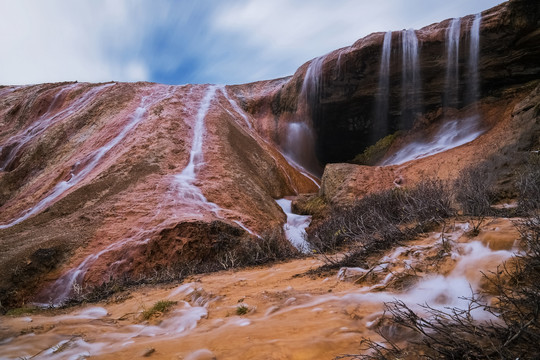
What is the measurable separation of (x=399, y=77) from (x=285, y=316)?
46.6 ft

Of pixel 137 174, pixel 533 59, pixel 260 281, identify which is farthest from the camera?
pixel 533 59

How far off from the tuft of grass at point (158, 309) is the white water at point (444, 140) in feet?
37.7

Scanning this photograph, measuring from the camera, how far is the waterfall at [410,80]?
1420cm

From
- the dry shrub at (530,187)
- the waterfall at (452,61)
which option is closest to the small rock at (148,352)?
the dry shrub at (530,187)

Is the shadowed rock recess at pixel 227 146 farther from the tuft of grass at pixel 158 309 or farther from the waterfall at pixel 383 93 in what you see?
the tuft of grass at pixel 158 309

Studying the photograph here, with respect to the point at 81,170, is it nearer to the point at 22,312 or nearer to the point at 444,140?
the point at 22,312

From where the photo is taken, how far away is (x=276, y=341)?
2.40m

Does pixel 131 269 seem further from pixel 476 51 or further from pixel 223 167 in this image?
pixel 476 51

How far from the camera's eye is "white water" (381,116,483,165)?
1270 centimetres

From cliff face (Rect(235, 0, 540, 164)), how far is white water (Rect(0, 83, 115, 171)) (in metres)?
10.5

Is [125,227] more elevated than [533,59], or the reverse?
[533,59]

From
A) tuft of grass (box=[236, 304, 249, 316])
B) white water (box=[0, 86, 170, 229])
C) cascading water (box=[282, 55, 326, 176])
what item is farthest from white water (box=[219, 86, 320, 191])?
tuft of grass (box=[236, 304, 249, 316])

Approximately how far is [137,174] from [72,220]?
230 cm

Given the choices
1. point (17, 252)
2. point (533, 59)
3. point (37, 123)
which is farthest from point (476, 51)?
point (37, 123)
